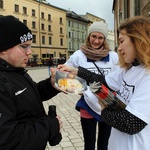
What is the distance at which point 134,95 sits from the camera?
1.68 m

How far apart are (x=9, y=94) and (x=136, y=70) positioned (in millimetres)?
903

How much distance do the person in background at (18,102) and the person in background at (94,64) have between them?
1.14 m

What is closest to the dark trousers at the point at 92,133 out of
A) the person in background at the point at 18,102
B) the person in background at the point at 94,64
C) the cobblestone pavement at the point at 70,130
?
the person in background at the point at 94,64

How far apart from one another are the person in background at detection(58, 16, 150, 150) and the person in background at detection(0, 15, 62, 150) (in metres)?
0.44

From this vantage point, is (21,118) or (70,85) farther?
(70,85)

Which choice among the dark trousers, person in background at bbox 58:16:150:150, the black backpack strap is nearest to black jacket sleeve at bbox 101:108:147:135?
person in background at bbox 58:16:150:150

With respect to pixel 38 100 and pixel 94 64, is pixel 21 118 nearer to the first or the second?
pixel 38 100

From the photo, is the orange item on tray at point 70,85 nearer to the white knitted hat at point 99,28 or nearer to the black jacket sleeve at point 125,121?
the black jacket sleeve at point 125,121

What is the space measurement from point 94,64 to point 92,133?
2.75ft

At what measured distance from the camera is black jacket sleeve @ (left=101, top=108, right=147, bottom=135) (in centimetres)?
163

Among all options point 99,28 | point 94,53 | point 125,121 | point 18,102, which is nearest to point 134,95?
point 125,121

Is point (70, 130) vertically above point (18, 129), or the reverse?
point (18, 129)

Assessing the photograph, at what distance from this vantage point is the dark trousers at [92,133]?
300 centimetres

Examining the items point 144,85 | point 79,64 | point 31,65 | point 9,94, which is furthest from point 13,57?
point 31,65
